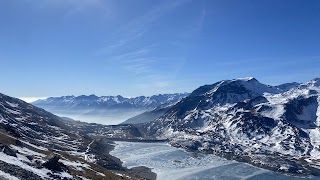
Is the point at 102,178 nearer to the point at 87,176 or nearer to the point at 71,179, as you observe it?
the point at 87,176

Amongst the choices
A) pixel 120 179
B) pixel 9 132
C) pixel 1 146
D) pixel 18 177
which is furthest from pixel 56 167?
pixel 9 132

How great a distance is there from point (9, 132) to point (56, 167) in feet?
185

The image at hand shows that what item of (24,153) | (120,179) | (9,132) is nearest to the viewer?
(24,153)

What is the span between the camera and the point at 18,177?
3004 inches

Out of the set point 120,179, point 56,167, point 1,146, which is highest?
point 1,146

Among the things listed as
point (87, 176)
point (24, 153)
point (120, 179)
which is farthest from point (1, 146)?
point (120, 179)

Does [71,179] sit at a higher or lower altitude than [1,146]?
lower

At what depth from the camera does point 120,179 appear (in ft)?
427

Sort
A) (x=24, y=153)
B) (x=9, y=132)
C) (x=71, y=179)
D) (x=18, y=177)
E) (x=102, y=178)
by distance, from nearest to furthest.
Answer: (x=18, y=177) < (x=71, y=179) < (x=24, y=153) < (x=102, y=178) < (x=9, y=132)

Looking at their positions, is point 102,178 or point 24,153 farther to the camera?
point 102,178

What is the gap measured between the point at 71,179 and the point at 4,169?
71.0 feet

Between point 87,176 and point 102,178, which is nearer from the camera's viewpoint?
point 87,176

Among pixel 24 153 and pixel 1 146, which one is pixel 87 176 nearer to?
pixel 24 153

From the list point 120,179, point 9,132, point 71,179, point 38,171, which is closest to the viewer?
point 38,171
